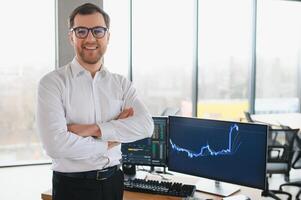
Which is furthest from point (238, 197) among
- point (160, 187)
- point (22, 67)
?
point (22, 67)

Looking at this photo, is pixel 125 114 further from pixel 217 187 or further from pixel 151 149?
pixel 217 187

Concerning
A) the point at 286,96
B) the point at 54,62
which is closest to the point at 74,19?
the point at 54,62

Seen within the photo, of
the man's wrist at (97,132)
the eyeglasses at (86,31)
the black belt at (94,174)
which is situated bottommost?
the black belt at (94,174)

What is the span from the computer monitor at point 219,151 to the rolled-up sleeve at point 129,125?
1.20ft

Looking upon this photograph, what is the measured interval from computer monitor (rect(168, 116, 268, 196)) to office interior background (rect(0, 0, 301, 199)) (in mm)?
2931

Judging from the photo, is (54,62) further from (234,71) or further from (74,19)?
(74,19)

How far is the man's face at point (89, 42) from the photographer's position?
170cm

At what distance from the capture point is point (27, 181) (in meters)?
4.47

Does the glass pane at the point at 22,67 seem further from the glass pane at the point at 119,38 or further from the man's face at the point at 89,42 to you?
the man's face at the point at 89,42

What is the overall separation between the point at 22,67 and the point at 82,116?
376 cm

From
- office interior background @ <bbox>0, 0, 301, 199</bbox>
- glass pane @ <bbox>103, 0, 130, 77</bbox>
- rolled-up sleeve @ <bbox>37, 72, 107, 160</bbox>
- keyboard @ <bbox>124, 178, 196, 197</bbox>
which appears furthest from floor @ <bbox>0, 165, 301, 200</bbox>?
rolled-up sleeve @ <bbox>37, 72, 107, 160</bbox>

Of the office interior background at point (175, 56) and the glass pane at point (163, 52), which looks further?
the glass pane at point (163, 52)

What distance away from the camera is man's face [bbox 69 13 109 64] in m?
1.70

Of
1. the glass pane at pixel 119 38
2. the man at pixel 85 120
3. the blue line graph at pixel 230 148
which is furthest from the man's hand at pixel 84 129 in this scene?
the glass pane at pixel 119 38
